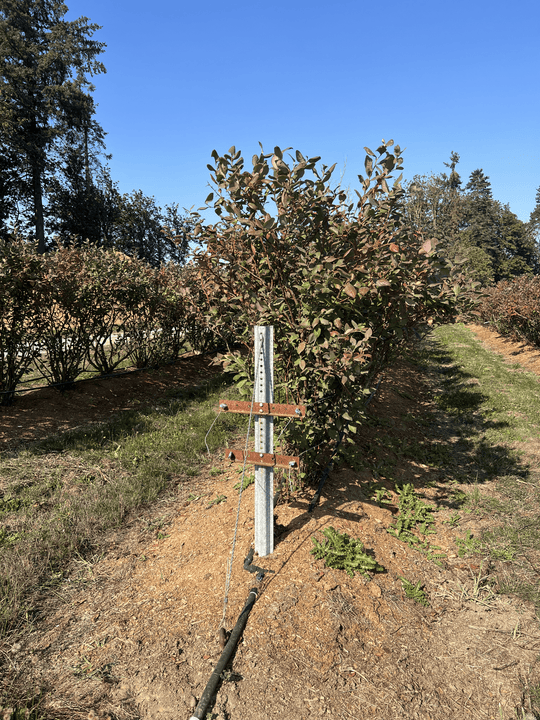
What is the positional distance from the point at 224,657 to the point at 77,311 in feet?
19.0

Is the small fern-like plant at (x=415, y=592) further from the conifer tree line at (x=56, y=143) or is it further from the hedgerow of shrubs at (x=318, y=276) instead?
the conifer tree line at (x=56, y=143)

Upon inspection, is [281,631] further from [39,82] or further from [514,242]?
[514,242]

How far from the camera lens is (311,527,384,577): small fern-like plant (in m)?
2.81

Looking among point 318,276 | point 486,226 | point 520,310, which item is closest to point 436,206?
point 486,226

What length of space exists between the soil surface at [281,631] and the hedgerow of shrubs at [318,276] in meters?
0.89

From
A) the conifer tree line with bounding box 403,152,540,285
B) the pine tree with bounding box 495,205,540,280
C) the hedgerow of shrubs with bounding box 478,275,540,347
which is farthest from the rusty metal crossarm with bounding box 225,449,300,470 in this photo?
the pine tree with bounding box 495,205,540,280

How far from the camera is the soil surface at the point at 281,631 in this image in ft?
6.81

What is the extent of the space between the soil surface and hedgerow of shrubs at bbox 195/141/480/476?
893 mm

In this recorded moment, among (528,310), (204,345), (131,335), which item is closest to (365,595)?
(131,335)

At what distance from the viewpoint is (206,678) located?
7.06 feet

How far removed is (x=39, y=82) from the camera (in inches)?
1016

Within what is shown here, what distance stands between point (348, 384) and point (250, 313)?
0.93 m

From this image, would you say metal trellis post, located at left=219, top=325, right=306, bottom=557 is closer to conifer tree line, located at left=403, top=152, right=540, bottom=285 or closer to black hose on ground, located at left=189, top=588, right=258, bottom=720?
black hose on ground, located at left=189, top=588, right=258, bottom=720

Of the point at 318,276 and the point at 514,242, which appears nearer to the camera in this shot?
the point at 318,276
